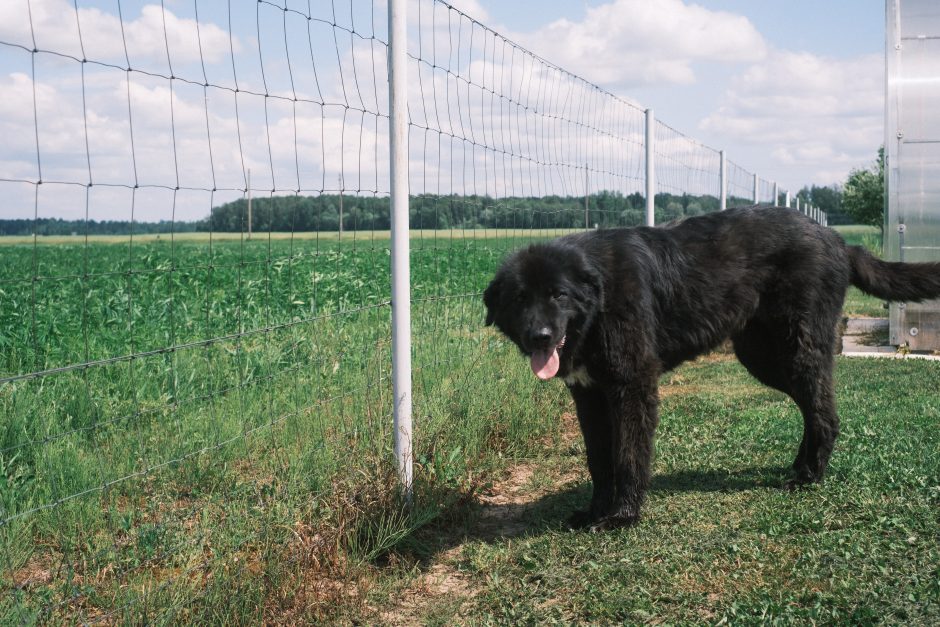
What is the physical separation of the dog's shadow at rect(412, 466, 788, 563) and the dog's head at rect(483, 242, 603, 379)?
0.88m

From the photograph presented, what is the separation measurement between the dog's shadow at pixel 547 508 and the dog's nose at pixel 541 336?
1.06 metres

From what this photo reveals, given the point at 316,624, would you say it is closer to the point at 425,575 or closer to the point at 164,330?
the point at 425,575

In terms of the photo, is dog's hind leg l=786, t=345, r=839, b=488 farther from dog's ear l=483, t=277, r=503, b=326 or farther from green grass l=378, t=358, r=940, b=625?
dog's ear l=483, t=277, r=503, b=326

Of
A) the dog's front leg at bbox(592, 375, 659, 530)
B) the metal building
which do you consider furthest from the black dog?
the metal building

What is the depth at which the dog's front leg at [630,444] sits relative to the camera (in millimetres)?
4297

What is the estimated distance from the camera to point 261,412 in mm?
5207

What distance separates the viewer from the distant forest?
343 cm

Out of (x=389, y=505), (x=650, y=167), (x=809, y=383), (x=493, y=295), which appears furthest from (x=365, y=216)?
(x=650, y=167)

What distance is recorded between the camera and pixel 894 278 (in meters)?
5.04

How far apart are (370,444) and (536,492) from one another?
128 cm

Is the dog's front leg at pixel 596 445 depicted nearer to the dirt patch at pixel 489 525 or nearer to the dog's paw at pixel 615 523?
the dog's paw at pixel 615 523

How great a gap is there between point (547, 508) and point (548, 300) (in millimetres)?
1360

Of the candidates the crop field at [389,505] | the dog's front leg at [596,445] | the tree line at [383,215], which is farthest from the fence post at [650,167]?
the dog's front leg at [596,445]

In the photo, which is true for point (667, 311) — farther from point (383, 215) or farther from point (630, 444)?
point (383, 215)
